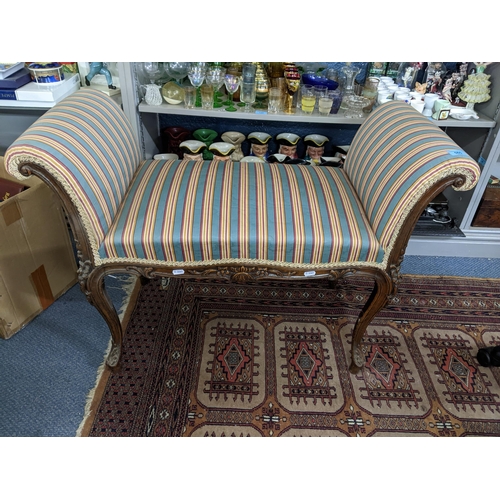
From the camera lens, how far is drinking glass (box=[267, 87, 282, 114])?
1.74 meters

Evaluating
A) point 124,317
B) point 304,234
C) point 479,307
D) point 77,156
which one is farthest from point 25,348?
point 479,307

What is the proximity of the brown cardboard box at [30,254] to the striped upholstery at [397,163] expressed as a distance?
1.17 m

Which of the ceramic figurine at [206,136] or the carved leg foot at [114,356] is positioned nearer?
the carved leg foot at [114,356]

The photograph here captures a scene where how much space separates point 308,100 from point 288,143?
0.31 meters

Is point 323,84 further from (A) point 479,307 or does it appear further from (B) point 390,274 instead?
(A) point 479,307

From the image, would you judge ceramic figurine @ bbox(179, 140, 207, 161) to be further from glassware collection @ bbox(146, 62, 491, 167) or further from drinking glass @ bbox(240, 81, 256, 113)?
drinking glass @ bbox(240, 81, 256, 113)

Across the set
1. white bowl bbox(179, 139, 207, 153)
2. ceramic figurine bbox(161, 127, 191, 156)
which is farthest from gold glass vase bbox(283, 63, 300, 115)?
ceramic figurine bbox(161, 127, 191, 156)

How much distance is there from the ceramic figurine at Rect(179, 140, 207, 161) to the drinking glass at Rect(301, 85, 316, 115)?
510 millimetres

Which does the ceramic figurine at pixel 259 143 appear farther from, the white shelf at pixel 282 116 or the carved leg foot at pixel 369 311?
the carved leg foot at pixel 369 311

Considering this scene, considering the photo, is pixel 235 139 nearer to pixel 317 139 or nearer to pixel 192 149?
pixel 192 149

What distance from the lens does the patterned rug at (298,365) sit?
1.29 metres

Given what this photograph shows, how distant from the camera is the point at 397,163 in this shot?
45.3 inches

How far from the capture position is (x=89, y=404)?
131 centimetres

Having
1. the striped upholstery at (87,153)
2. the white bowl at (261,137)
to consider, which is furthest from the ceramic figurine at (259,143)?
the striped upholstery at (87,153)
